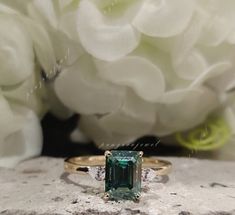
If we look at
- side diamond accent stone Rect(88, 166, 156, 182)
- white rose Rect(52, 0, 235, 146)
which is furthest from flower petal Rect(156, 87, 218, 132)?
side diamond accent stone Rect(88, 166, 156, 182)

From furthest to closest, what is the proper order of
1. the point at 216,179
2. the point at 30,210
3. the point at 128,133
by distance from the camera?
the point at 128,133, the point at 216,179, the point at 30,210

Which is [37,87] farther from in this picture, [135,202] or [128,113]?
[135,202]

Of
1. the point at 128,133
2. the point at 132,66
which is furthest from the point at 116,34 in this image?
the point at 128,133

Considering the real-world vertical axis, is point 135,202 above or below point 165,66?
below

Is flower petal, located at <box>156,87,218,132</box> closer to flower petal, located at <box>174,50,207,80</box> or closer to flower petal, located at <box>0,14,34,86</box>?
flower petal, located at <box>174,50,207,80</box>

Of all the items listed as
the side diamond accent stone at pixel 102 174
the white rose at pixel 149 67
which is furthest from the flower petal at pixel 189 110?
the side diamond accent stone at pixel 102 174

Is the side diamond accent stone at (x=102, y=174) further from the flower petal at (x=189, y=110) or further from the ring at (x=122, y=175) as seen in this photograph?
the flower petal at (x=189, y=110)

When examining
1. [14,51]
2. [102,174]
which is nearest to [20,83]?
[14,51]

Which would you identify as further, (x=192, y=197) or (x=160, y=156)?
(x=160, y=156)
